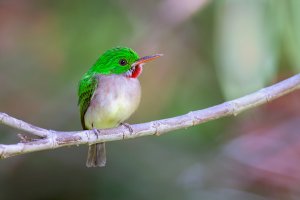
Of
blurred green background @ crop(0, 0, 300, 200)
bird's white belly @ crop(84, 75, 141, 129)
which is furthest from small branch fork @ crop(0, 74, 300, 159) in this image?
blurred green background @ crop(0, 0, 300, 200)

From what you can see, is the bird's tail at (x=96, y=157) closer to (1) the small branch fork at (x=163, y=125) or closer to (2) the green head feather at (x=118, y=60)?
(2) the green head feather at (x=118, y=60)

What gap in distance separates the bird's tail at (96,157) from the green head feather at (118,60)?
1.41 feet

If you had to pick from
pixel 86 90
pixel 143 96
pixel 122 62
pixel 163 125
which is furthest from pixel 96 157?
pixel 143 96

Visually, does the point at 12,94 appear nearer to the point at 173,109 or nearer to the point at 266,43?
the point at 173,109

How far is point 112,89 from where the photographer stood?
3.26 m

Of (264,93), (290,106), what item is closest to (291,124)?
(290,106)

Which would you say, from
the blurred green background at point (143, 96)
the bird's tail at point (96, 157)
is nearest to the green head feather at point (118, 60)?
the bird's tail at point (96, 157)

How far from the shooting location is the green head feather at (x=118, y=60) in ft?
10.8

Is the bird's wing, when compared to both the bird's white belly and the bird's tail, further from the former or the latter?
the bird's tail

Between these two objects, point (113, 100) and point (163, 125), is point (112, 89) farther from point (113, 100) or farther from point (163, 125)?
point (163, 125)

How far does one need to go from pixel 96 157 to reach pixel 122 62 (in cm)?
52

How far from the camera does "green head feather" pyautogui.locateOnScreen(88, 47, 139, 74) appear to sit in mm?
3283

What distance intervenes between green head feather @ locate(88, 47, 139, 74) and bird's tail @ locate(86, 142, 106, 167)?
430 millimetres

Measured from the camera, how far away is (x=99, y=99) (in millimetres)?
3297
